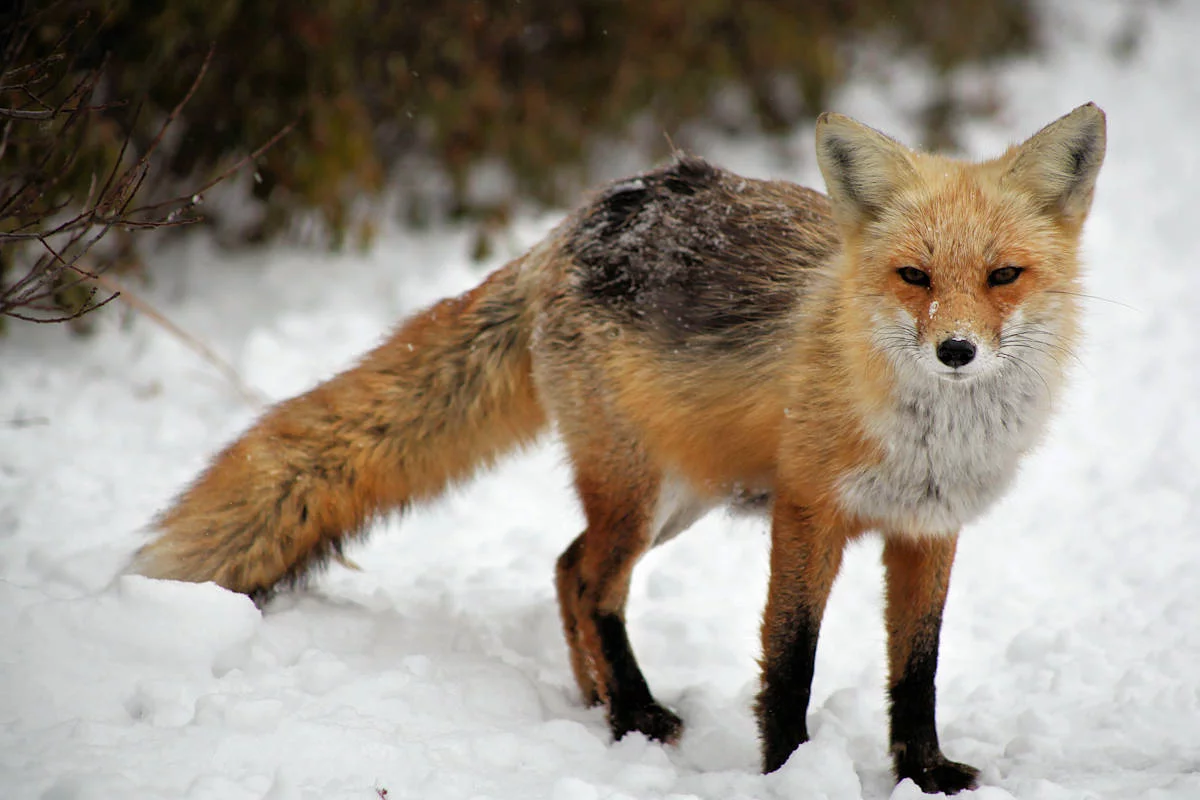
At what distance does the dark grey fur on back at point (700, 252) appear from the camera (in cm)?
320

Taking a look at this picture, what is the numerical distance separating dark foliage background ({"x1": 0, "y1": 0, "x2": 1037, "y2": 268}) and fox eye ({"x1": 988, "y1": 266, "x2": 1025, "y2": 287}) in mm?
3565

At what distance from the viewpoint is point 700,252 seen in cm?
334

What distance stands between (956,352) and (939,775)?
1.37 m

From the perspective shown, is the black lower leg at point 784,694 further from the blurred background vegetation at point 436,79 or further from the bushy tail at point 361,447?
the blurred background vegetation at point 436,79

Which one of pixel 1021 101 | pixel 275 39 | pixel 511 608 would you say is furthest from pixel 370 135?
pixel 1021 101

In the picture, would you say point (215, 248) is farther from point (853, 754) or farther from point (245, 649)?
point (853, 754)

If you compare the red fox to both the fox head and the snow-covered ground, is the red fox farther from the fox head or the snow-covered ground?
the snow-covered ground

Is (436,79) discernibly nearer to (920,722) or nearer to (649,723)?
(649,723)

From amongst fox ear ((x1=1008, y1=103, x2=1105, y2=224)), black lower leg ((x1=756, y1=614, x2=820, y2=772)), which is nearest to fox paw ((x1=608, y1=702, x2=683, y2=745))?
black lower leg ((x1=756, y1=614, x2=820, y2=772))

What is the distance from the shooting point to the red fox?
2.67 metres

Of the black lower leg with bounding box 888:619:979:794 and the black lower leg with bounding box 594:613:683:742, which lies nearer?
the black lower leg with bounding box 888:619:979:794

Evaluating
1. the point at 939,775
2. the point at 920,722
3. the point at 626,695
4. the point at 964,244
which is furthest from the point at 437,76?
the point at 939,775

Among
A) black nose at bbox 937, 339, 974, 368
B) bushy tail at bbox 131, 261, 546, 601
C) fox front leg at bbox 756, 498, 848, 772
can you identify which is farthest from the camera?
bushy tail at bbox 131, 261, 546, 601

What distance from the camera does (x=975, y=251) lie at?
2535 mm
